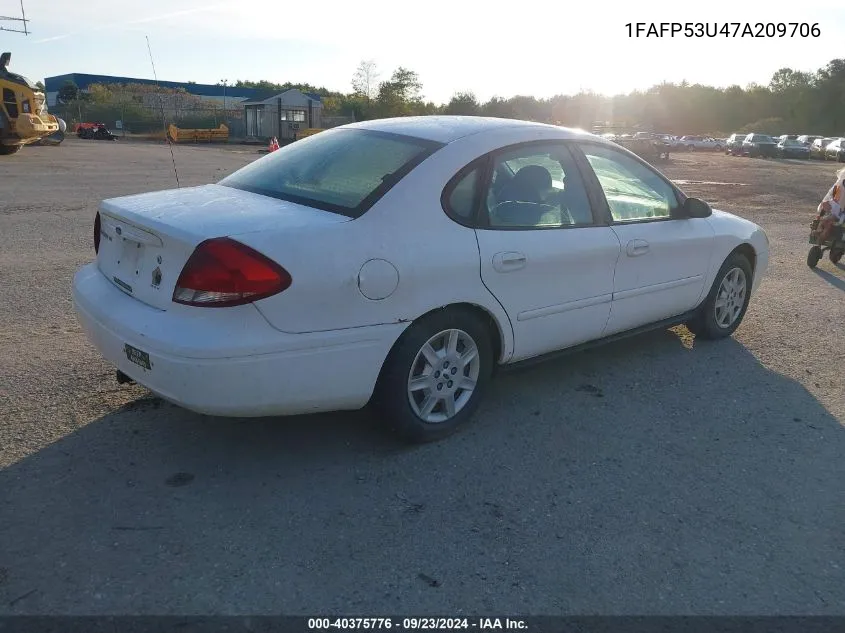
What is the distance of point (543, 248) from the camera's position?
4039mm

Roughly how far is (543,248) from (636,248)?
86cm

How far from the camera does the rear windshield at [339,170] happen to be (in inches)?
142

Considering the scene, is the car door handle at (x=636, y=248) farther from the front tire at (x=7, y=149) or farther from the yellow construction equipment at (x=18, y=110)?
the front tire at (x=7, y=149)

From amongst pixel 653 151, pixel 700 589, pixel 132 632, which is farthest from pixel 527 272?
pixel 653 151

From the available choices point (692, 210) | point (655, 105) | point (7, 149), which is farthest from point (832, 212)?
point (655, 105)

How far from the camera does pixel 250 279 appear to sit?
3064 millimetres

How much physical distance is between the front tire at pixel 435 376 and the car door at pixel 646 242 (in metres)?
1.14

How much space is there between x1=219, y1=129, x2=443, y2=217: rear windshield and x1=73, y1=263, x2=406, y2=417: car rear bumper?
0.67 metres

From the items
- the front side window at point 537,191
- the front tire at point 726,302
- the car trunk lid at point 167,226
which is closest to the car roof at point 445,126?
the front side window at point 537,191

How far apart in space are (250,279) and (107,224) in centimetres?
124

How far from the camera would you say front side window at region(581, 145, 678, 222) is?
453 centimetres

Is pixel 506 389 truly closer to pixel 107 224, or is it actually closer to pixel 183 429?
pixel 183 429

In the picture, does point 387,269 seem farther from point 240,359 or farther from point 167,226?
point 167,226

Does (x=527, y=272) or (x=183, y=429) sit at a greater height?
(x=527, y=272)
